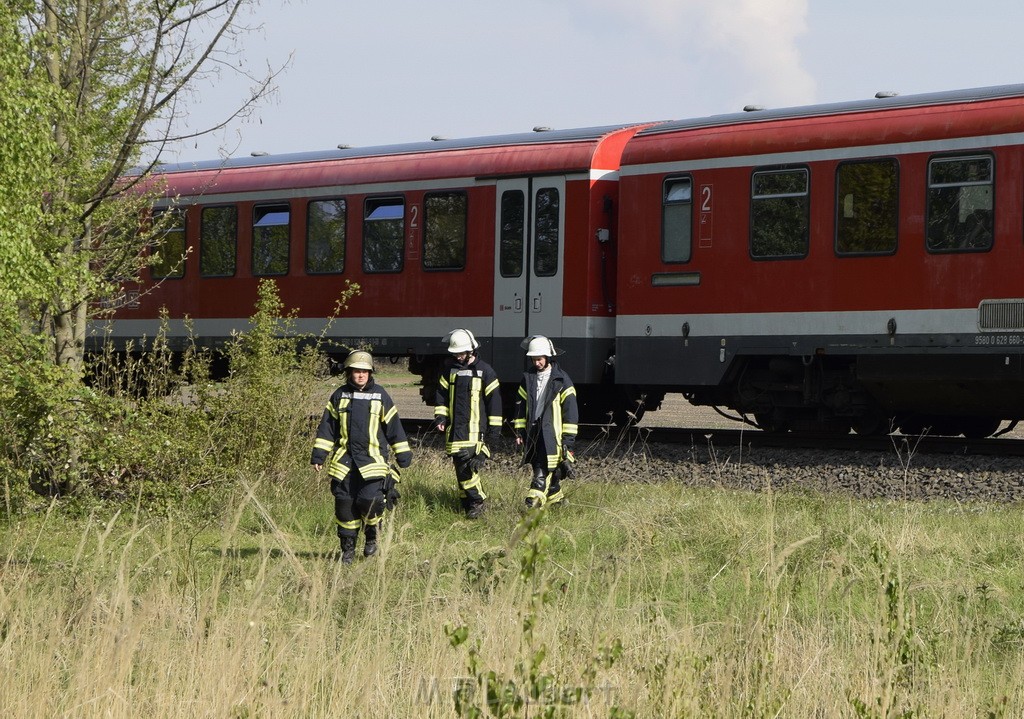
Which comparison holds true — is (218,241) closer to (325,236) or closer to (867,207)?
(325,236)

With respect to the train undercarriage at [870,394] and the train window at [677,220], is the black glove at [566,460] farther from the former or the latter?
the train window at [677,220]

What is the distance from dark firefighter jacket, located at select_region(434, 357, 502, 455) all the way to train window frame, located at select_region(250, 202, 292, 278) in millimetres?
6736

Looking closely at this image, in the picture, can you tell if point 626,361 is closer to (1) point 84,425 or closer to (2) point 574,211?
(2) point 574,211

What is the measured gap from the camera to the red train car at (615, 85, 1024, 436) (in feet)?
38.4

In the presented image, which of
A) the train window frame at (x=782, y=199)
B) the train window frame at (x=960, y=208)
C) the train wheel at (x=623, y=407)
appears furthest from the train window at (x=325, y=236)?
the train window frame at (x=960, y=208)

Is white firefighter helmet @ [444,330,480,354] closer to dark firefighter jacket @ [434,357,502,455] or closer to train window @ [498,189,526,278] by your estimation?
dark firefighter jacket @ [434,357,502,455]

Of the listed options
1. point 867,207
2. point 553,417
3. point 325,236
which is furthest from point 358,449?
point 325,236

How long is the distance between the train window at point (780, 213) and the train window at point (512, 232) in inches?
112

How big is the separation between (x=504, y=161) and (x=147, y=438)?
6659 millimetres

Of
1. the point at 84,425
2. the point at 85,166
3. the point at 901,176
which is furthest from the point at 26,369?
the point at 901,176

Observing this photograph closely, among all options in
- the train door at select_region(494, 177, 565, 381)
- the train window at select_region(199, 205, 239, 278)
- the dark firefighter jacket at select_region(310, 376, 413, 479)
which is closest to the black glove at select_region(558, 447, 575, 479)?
the dark firefighter jacket at select_region(310, 376, 413, 479)

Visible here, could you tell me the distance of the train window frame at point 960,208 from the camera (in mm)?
11633

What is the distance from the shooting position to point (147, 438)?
941 centimetres

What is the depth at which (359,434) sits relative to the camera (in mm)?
8438
